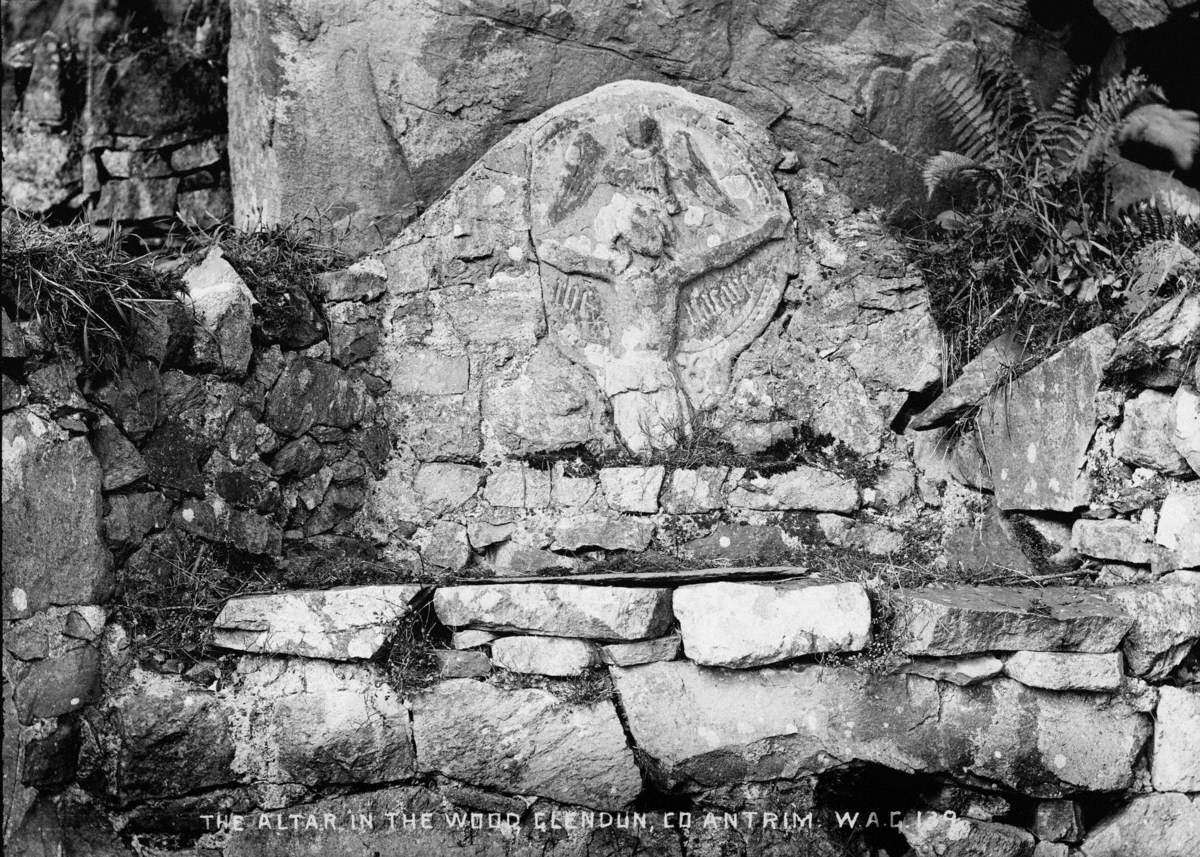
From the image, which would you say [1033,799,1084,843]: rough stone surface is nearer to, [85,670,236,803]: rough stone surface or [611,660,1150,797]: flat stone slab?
[611,660,1150,797]: flat stone slab

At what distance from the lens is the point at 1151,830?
4.31m

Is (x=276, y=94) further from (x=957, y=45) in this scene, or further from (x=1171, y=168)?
(x=1171, y=168)

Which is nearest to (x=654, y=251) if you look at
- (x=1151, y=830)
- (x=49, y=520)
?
(x=49, y=520)

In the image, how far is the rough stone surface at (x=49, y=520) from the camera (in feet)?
13.5

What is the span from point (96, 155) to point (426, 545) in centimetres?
232

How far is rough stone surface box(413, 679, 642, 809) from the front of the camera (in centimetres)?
430

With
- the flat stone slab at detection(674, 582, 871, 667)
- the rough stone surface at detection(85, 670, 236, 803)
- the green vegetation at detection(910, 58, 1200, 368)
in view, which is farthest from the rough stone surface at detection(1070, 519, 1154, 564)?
the rough stone surface at detection(85, 670, 236, 803)

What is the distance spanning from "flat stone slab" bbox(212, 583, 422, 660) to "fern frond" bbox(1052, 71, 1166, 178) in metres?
2.94

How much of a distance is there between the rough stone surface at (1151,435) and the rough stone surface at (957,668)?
0.84 m

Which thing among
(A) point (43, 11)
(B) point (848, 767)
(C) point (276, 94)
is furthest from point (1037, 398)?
(A) point (43, 11)

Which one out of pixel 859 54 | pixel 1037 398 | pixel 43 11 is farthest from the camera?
pixel 43 11

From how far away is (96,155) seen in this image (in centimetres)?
561

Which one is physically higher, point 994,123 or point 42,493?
point 994,123

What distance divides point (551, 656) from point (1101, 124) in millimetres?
2804
